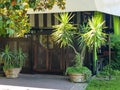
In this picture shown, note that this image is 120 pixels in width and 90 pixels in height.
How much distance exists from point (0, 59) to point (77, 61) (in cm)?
363

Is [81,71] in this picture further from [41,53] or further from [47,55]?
[41,53]

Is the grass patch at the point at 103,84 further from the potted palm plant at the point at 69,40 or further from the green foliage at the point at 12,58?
the green foliage at the point at 12,58

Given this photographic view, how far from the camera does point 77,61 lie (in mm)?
13109

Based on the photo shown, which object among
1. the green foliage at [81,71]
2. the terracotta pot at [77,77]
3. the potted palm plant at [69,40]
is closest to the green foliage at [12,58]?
the potted palm plant at [69,40]

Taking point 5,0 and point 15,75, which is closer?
point 5,0

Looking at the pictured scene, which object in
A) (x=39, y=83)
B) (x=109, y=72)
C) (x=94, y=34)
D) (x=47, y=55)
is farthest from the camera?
(x=47, y=55)

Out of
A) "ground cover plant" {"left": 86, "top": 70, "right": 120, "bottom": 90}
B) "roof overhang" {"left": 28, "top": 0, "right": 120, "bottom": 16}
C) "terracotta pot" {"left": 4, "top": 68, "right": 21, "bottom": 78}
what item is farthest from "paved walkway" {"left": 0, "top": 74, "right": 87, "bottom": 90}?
"roof overhang" {"left": 28, "top": 0, "right": 120, "bottom": 16}

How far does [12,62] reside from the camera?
46.3 feet

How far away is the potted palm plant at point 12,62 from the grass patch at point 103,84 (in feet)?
10.3

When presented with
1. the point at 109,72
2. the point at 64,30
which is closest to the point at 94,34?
the point at 64,30

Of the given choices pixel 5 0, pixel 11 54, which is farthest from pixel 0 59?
pixel 5 0

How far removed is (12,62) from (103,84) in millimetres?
3938

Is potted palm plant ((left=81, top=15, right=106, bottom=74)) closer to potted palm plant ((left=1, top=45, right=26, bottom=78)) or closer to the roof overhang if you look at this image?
the roof overhang

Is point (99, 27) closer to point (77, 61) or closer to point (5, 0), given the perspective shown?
point (77, 61)
